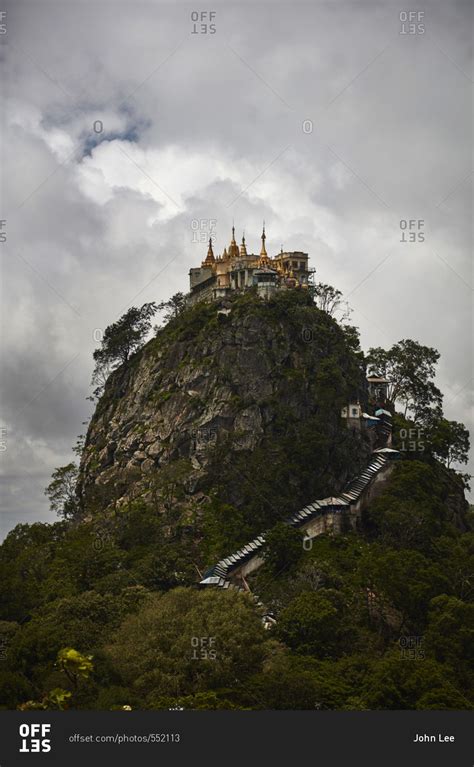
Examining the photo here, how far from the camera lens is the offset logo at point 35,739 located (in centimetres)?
4506

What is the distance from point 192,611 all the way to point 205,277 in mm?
39969

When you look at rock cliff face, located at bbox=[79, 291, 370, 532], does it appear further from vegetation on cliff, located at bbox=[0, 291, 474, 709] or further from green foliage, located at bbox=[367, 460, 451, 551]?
green foliage, located at bbox=[367, 460, 451, 551]

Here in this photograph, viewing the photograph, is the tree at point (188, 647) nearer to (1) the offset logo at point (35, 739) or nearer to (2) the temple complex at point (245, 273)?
(1) the offset logo at point (35, 739)

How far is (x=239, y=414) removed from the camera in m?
76.0

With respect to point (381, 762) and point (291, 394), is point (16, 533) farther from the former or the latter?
point (381, 762)

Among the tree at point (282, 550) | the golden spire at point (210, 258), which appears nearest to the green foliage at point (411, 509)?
the tree at point (282, 550)

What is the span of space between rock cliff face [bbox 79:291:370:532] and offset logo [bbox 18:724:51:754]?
2737 centimetres

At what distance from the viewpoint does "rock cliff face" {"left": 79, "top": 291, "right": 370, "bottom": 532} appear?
73.2 metres

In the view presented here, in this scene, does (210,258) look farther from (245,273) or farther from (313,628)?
(313,628)

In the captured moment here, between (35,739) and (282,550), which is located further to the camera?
(282,550)

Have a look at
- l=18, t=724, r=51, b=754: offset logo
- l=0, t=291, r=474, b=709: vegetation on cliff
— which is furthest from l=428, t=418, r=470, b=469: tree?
l=18, t=724, r=51, b=754: offset logo

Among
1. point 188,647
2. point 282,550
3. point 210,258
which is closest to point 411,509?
point 282,550

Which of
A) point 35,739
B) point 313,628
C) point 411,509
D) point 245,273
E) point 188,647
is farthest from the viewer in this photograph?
point 245,273

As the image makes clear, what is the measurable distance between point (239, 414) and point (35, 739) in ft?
109
